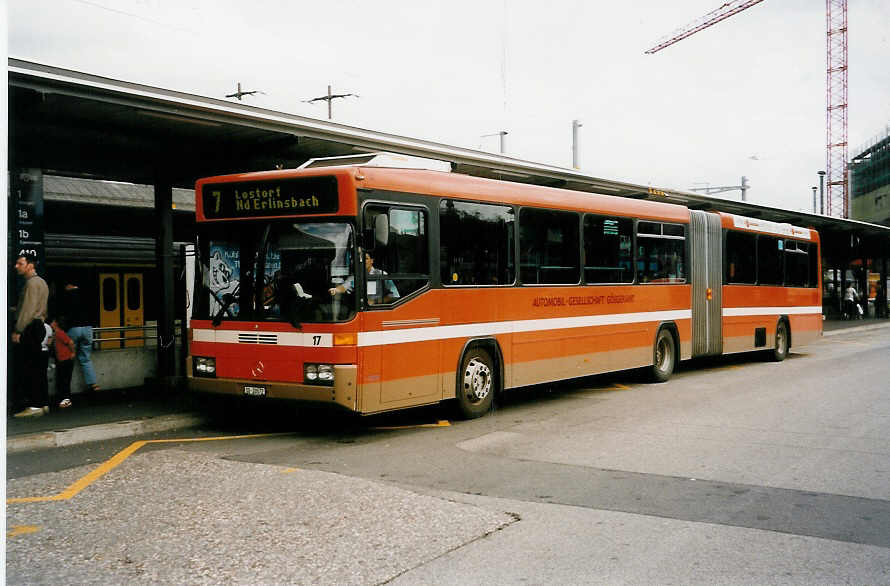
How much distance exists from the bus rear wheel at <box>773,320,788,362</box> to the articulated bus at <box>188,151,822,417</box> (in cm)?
698

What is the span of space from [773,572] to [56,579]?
4238 mm

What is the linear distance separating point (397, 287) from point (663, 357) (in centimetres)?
750

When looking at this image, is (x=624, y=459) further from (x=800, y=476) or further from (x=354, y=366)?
(x=354, y=366)

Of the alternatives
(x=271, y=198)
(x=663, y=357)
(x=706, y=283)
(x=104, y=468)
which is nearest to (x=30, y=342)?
(x=104, y=468)

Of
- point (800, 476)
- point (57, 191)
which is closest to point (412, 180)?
point (800, 476)

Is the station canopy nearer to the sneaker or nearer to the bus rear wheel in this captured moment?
the sneaker

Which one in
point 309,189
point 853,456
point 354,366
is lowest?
point 853,456

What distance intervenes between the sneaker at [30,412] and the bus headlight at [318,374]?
402 cm

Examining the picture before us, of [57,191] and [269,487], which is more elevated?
[57,191]

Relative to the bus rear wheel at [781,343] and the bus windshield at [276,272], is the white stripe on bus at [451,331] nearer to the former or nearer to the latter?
the bus windshield at [276,272]

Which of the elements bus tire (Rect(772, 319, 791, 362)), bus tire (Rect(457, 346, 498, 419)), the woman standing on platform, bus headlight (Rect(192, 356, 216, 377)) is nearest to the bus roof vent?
bus tire (Rect(457, 346, 498, 419))

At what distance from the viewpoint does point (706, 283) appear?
17219 millimetres

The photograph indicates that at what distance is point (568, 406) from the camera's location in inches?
497

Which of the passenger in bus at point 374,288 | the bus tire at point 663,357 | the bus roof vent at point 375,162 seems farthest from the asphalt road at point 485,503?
the bus tire at point 663,357
